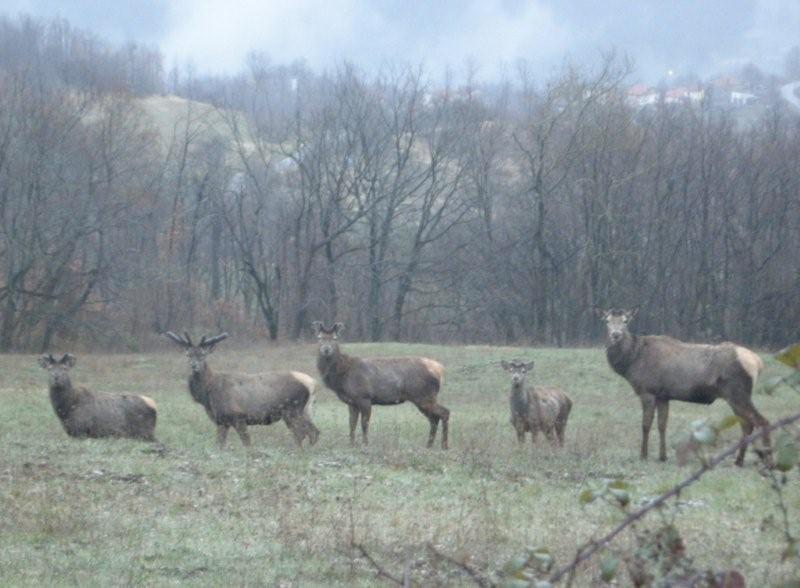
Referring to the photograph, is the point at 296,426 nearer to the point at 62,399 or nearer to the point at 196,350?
the point at 196,350

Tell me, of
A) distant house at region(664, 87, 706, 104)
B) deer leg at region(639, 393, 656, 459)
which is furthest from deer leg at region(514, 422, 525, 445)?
distant house at region(664, 87, 706, 104)

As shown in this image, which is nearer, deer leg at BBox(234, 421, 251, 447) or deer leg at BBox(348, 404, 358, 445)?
deer leg at BBox(234, 421, 251, 447)

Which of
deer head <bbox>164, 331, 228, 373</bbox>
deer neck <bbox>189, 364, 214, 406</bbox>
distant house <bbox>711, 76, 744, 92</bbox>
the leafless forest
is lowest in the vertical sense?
deer neck <bbox>189, 364, 214, 406</bbox>

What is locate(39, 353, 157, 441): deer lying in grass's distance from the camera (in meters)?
A: 19.7

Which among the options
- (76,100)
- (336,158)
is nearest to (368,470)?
(76,100)

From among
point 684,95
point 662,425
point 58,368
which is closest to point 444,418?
point 662,425

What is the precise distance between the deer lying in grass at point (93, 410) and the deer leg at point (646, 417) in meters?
7.72

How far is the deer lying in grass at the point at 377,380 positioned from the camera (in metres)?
20.7

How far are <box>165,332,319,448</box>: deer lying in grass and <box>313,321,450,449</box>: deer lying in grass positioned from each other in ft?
2.31

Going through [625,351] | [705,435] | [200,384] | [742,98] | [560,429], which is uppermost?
[742,98]

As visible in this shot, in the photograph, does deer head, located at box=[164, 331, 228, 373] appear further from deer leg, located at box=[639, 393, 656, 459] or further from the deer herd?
deer leg, located at box=[639, 393, 656, 459]

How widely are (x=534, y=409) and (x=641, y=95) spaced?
4956 centimetres

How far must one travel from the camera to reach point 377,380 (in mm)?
20859

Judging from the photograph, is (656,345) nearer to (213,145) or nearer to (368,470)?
(368,470)
